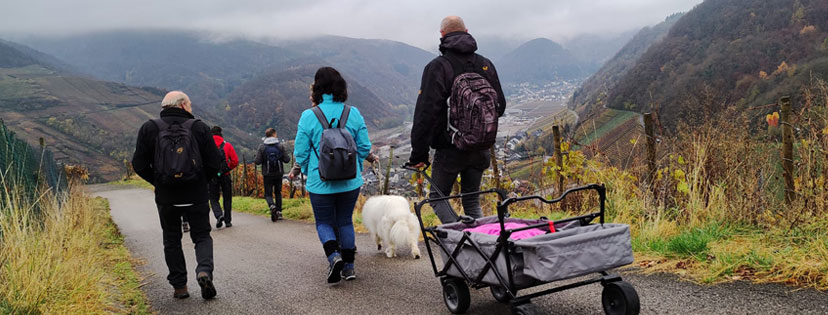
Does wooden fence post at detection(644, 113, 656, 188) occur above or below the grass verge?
above

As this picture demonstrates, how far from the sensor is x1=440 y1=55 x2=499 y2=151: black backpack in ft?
15.3

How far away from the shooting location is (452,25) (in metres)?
5.18

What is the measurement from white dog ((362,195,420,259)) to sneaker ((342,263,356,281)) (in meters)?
1.06

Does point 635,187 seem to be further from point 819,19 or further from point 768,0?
point 768,0

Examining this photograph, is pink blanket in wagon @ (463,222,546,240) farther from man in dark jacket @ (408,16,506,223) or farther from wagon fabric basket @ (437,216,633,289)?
man in dark jacket @ (408,16,506,223)

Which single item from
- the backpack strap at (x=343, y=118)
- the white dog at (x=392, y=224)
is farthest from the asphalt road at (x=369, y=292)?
the backpack strap at (x=343, y=118)

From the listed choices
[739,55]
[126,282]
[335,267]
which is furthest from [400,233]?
[739,55]

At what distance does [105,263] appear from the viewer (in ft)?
23.4

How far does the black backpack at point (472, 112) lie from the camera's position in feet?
15.3

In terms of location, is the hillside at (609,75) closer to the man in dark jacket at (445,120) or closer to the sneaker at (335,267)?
the man in dark jacket at (445,120)

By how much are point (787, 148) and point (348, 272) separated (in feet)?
16.0

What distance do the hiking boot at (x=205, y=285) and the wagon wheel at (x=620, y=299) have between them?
3.56m

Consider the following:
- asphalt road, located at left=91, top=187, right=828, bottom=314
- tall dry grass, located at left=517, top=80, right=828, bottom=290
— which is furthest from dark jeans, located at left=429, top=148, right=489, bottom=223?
tall dry grass, located at left=517, top=80, right=828, bottom=290

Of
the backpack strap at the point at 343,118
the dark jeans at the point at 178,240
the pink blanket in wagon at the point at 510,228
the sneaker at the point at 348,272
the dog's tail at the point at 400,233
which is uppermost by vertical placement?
the backpack strap at the point at 343,118
